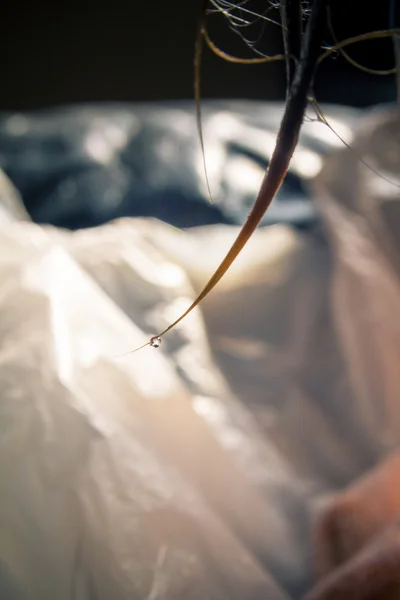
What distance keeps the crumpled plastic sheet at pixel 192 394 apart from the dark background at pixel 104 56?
59cm

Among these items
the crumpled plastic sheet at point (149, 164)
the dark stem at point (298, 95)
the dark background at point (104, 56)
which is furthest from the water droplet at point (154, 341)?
the dark background at point (104, 56)

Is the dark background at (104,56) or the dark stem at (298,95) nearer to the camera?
the dark stem at (298,95)

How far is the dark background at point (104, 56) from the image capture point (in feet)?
3.52

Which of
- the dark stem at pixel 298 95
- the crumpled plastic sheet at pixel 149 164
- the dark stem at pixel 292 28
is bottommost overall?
the dark stem at pixel 298 95

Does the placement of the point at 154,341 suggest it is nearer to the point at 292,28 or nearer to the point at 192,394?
the point at 292,28

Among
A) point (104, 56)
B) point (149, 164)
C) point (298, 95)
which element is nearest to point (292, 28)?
point (298, 95)

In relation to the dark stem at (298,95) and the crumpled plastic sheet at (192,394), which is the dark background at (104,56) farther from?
the dark stem at (298,95)

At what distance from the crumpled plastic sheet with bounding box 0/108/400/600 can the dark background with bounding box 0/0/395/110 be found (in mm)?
585

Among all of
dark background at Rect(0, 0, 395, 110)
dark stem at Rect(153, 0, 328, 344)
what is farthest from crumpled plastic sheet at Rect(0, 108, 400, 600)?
dark background at Rect(0, 0, 395, 110)

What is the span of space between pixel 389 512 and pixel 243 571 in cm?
9

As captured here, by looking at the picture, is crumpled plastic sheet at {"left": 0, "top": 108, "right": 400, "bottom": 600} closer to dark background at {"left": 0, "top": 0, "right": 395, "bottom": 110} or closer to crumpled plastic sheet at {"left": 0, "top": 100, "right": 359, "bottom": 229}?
crumpled plastic sheet at {"left": 0, "top": 100, "right": 359, "bottom": 229}

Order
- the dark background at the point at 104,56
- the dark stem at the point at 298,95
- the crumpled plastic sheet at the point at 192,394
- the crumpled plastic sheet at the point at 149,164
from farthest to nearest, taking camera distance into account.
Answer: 1. the dark background at the point at 104,56
2. the crumpled plastic sheet at the point at 149,164
3. the crumpled plastic sheet at the point at 192,394
4. the dark stem at the point at 298,95

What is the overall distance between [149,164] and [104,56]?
2.23 feet

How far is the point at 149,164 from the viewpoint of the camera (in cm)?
64
